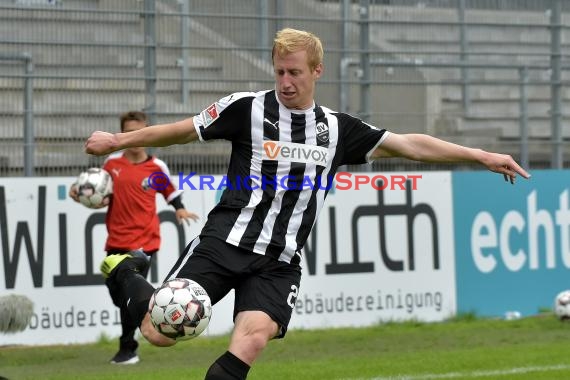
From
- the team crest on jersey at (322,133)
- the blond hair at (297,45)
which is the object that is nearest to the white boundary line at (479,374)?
the team crest on jersey at (322,133)

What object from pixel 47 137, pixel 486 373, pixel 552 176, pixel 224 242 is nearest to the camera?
pixel 224 242

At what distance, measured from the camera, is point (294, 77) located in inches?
263

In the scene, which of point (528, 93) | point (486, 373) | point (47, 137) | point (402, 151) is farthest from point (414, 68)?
point (402, 151)

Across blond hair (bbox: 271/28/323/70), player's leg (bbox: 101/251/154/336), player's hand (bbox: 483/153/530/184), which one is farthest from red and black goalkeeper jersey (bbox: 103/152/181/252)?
player's hand (bbox: 483/153/530/184)

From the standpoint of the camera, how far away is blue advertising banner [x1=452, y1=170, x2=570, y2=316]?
562 inches

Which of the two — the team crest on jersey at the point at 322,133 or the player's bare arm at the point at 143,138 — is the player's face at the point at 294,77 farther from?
the player's bare arm at the point at 143,138

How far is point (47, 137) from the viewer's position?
12.8 m

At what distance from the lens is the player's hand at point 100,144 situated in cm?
661

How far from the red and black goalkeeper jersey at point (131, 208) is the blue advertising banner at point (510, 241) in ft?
14.5

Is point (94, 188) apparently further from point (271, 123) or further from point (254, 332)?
point (254, 332)

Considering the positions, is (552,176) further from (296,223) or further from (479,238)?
(296,223)

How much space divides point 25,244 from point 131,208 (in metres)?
1.57

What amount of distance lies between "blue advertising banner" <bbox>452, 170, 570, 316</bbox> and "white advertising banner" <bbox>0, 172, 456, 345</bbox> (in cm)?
20

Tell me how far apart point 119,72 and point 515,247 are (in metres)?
5.09
